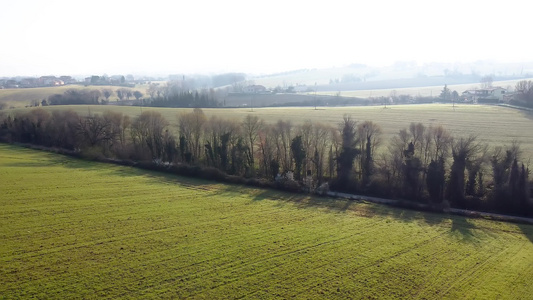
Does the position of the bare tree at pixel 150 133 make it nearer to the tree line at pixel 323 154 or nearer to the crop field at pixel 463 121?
the tree line at pixel 323 154

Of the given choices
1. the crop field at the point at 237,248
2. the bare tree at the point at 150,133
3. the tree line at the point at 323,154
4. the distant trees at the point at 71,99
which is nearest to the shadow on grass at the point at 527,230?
the crop field at the point at 237,248

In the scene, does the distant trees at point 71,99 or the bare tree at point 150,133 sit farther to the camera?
the distant trees at point 71,99

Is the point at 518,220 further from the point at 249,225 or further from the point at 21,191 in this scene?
the point at 21,191

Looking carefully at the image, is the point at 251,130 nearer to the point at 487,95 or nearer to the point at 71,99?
the point at 71,99

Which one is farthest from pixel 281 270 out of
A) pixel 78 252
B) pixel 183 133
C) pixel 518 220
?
pixel 183 133

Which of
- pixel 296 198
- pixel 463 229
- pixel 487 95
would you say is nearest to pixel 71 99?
pixel 296 198

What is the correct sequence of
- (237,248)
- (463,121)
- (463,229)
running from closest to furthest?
(237,248), (463,229), (463,121)

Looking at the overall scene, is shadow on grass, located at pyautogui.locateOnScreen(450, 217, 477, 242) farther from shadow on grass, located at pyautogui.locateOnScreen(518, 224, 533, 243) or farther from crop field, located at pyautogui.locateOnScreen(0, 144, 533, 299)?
shadow on grass, located at pyautogui.locateOnScreen(518, 224, 533, 243)
